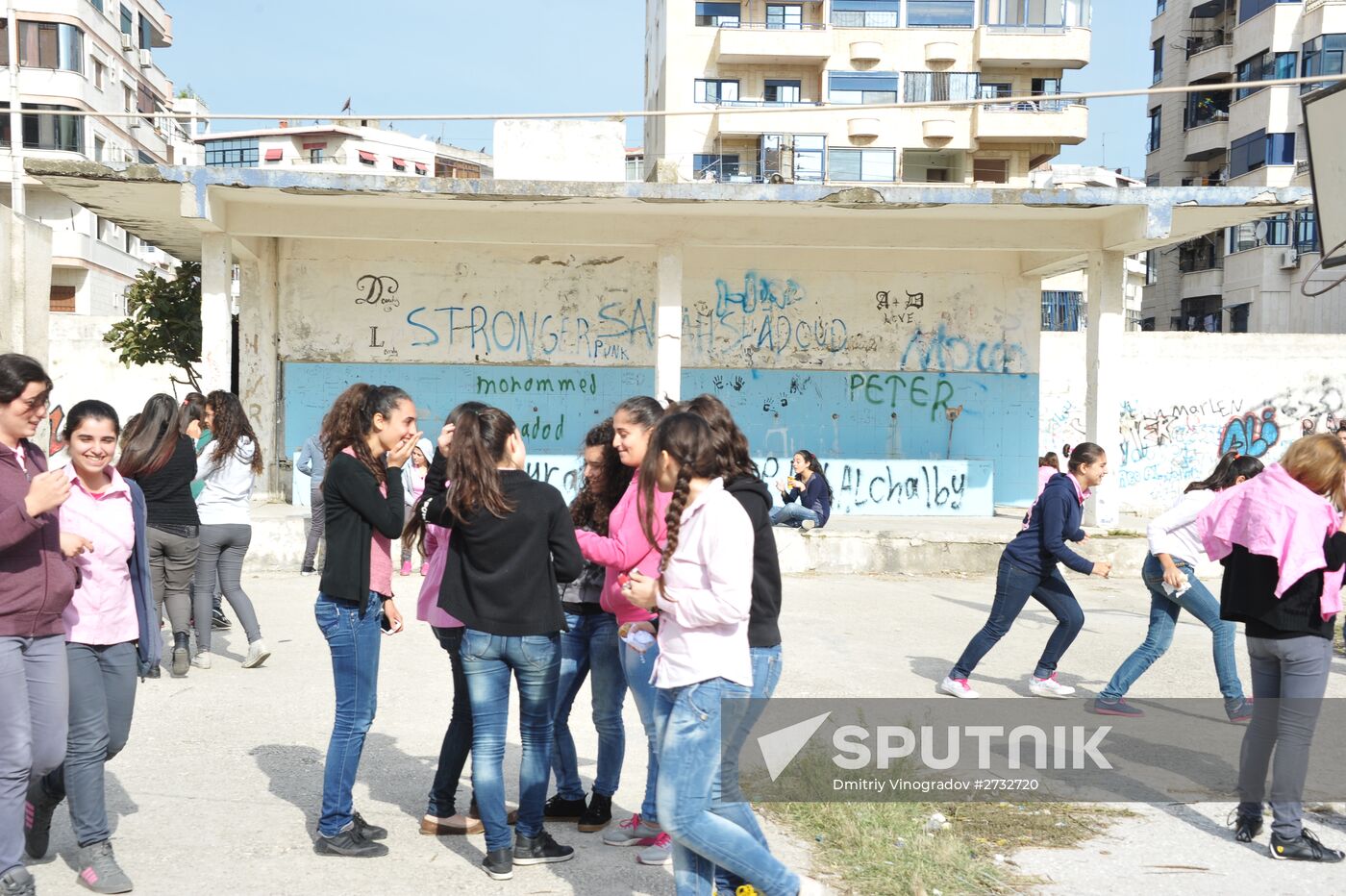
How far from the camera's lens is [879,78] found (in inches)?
1861

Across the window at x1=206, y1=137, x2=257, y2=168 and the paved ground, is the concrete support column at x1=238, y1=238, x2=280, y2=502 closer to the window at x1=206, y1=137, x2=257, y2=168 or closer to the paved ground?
the paved ground

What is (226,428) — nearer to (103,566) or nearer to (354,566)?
(103,566)

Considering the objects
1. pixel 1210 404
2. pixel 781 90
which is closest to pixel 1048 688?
pixel 1210 404

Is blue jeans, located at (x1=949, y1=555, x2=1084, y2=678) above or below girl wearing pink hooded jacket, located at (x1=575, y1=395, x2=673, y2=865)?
below

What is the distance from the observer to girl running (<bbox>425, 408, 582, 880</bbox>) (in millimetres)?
4102

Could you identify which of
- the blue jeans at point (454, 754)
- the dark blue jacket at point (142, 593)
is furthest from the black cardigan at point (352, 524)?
the dark blue jacket at point (142, 593)

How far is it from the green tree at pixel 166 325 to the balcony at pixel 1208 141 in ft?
123

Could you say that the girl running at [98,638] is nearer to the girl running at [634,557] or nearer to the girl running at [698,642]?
the girl running at [634,557]

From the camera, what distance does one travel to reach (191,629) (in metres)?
7.68

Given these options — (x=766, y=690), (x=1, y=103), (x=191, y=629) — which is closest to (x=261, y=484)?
(x=191, y=629)

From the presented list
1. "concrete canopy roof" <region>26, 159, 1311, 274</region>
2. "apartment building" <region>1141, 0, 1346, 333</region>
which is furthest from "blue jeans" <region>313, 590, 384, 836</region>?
"apartment building" <region>1141, 0, 1346, 333</region>

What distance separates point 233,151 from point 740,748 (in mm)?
99607

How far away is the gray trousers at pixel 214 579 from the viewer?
7.44 meters

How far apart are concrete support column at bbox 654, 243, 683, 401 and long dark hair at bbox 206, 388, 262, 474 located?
7615mm
